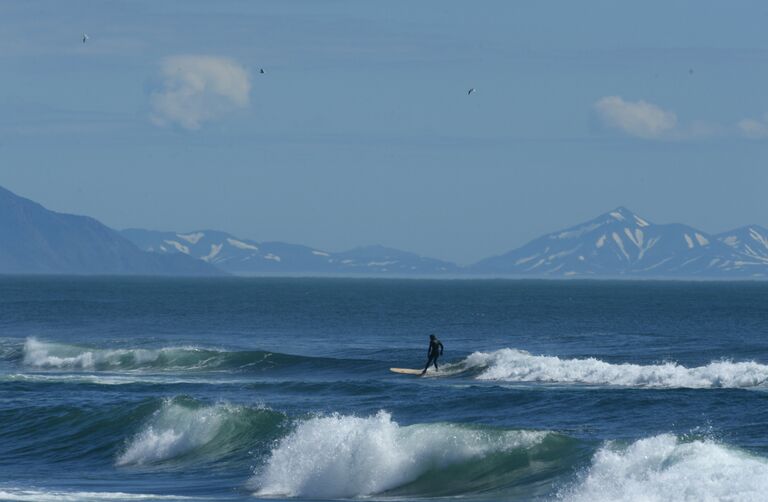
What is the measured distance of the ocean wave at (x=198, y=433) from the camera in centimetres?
3571

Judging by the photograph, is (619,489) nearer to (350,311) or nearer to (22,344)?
(22,344)

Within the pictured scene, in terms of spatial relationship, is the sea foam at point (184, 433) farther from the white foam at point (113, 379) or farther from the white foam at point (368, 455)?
the white foam at point (113, 379)

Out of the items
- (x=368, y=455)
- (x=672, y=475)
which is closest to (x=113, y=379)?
(x=368, y=455)

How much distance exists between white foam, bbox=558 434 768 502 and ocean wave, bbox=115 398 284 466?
10.7 m

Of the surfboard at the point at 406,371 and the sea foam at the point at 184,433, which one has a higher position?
the surfboard at the point at 406,371

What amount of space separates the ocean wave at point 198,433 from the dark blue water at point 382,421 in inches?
2.1

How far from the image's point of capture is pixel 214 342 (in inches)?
3324

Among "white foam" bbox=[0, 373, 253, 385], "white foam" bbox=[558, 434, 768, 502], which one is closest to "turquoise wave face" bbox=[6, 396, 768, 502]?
"white foam" bbox=[558, 434, 768, 502]

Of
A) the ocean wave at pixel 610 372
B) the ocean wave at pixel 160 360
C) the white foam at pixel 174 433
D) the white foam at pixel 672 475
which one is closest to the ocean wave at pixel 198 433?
the white foam at pixel 174 433

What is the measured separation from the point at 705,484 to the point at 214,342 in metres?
61.1

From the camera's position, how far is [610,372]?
54.3m

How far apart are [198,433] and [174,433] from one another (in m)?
0.60

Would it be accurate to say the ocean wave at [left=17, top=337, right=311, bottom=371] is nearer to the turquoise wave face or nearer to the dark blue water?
the dark blue water

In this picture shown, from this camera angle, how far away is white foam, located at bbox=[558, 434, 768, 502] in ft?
81.8
